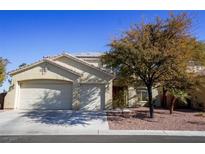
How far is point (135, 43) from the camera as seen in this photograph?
15680 millimetres

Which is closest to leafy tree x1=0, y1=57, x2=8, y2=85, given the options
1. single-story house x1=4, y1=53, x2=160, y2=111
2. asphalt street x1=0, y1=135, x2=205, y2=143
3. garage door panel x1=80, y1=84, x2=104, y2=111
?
single-story house x1=4, y1=53, x2=160, y2=111

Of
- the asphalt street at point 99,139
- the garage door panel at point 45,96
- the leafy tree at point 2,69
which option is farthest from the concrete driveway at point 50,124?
the leafy tree at point 2,69

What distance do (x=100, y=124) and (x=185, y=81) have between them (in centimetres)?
654

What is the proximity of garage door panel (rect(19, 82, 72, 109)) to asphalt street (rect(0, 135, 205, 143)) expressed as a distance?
9.01 meters

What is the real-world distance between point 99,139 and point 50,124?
4539 mm

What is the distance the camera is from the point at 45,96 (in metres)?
20.1

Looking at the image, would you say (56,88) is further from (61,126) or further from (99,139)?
(99,139)

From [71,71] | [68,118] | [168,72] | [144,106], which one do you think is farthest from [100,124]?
[144,106]

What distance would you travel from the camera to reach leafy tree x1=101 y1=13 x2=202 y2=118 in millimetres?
15109

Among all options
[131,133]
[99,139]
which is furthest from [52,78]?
[99,139]

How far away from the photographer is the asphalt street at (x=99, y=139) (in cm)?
1014

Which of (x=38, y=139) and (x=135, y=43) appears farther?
(x=135, y=43)

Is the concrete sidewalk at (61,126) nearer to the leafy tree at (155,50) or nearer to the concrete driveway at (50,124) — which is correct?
the concrete driveway at (50,124)

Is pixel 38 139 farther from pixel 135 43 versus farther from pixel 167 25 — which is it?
pixel 167 25
